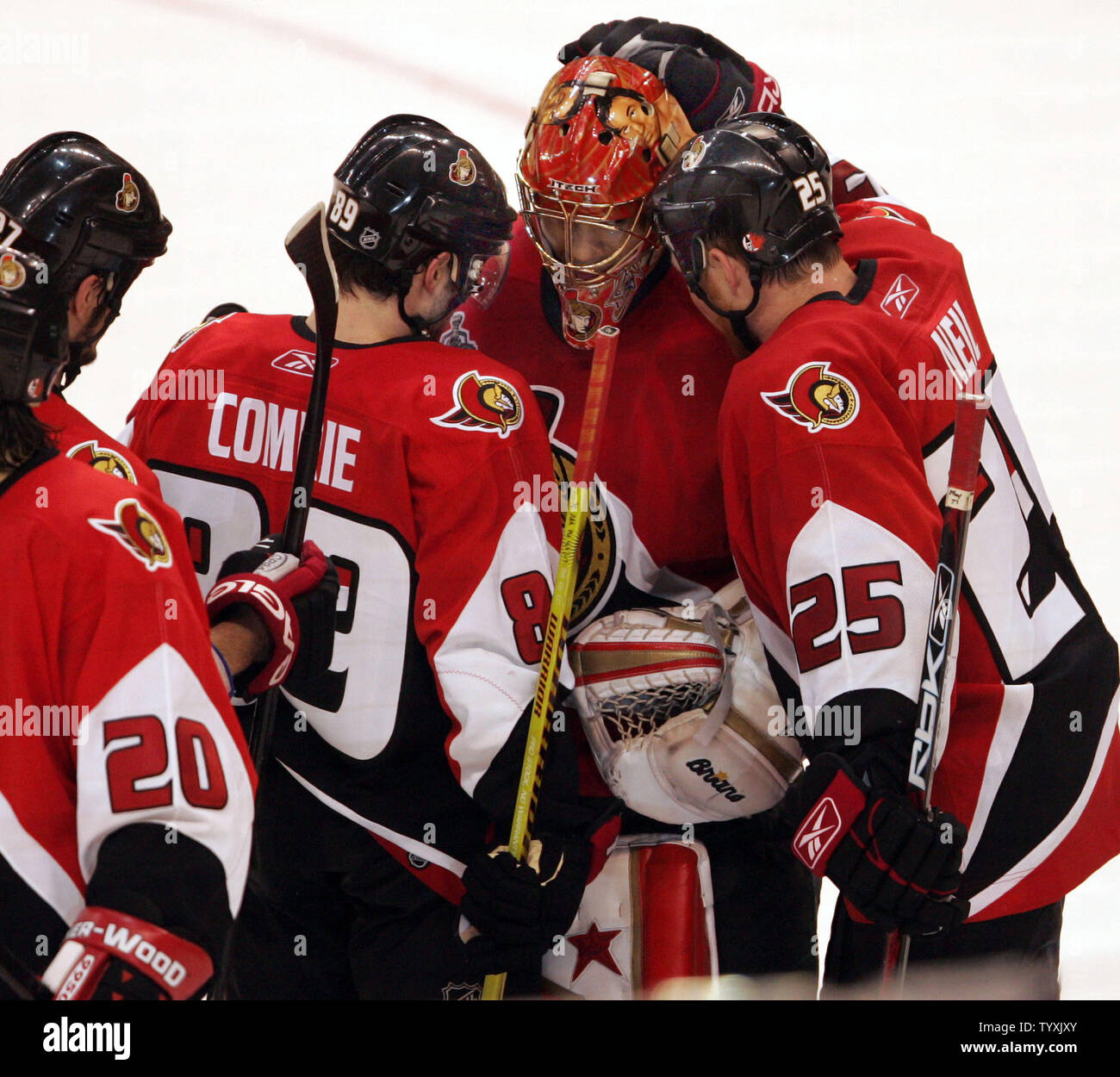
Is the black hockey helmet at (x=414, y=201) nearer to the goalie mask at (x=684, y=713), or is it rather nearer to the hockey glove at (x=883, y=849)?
the goalie mask at (x=684, y=713)

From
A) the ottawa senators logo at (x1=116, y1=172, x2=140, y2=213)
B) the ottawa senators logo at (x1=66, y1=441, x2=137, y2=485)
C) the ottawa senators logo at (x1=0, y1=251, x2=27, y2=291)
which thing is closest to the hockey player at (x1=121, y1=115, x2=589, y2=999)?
the ottawa senators logo at (x1=116, y1=172, x2=140, y2=213)

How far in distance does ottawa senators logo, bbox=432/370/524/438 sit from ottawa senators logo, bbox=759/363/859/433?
0.33 meters

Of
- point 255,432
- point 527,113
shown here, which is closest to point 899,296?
point 255,432

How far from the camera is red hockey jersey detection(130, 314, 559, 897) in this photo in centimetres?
202

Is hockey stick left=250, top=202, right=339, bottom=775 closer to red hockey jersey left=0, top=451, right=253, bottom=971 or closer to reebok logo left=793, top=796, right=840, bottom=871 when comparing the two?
red hockey jersey left=0, top=451, right=253, bottom=971

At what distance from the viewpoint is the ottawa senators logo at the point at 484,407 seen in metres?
2.03

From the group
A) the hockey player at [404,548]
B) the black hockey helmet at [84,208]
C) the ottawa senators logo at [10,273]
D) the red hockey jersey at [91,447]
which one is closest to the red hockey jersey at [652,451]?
the hockey player at [404,548]

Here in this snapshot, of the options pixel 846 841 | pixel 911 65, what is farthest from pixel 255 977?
pixel 911 65

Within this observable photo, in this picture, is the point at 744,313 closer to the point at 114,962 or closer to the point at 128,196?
the point at 128,196

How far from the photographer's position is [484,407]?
2.04m

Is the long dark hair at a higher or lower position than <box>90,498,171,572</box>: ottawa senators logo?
higher

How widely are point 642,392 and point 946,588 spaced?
0.55 m

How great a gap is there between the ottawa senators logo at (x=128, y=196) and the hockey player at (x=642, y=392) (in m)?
0.54

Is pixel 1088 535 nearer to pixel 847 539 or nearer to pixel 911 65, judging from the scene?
pixel 847 539
